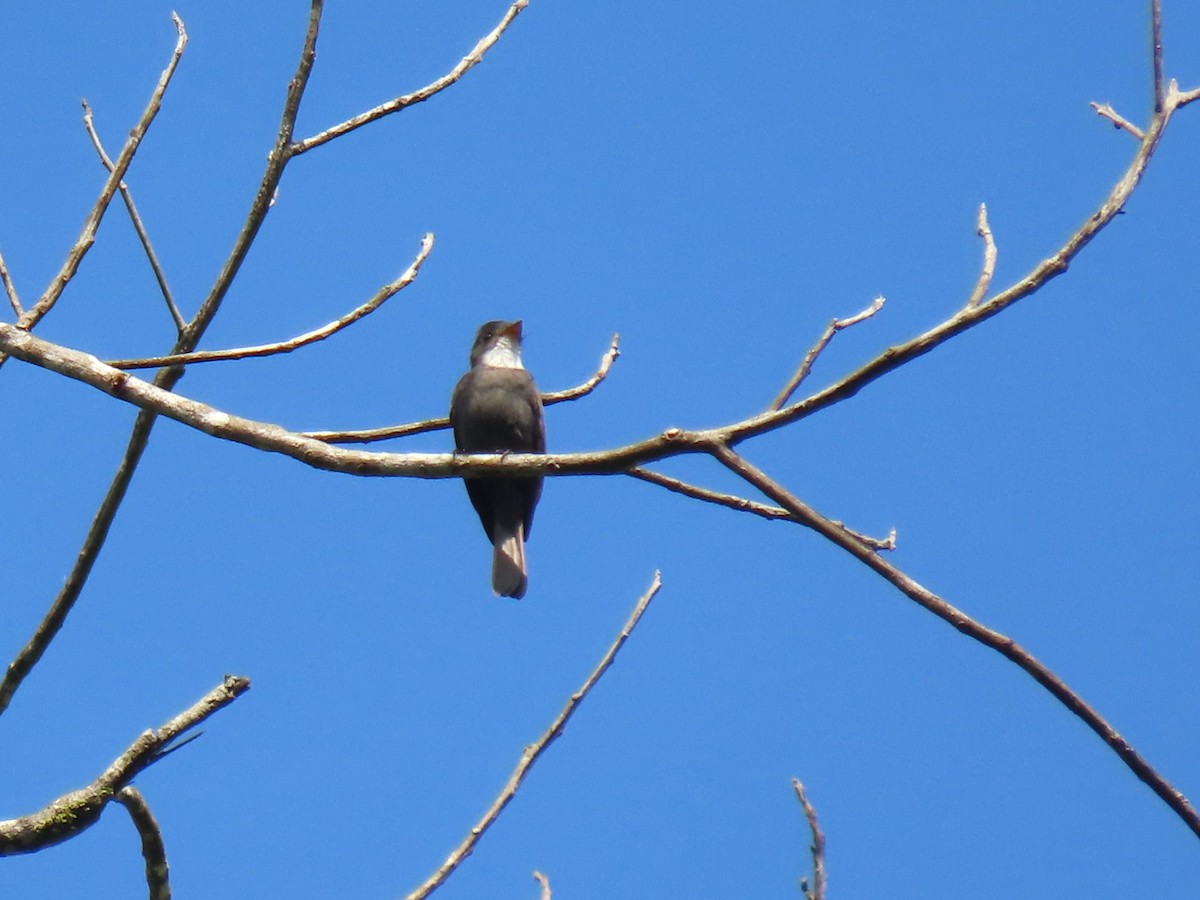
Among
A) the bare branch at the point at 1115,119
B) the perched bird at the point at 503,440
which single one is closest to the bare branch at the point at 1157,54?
the bare branch at the point at 1115,119

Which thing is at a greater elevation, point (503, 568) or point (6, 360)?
point (503, 568)

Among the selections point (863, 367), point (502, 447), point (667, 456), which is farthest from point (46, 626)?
point (502, 447)

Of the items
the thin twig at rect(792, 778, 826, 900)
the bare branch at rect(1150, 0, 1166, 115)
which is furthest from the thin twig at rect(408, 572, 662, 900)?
the bare branch at rect(1150, 0, 1166, 115)

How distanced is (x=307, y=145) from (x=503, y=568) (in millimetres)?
3565

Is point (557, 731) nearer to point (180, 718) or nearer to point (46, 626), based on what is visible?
point (180, 718)

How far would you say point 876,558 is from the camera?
2525 millimetres

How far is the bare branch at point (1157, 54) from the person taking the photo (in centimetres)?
320

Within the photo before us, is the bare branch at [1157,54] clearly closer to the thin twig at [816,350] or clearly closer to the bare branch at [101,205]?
the thin twig at [816,350]

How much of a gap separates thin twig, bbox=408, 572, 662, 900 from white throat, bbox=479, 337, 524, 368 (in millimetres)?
3933

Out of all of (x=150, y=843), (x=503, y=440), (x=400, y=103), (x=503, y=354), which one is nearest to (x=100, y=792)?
(x=150, y=843)

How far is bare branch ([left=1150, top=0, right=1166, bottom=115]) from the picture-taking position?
320 cm

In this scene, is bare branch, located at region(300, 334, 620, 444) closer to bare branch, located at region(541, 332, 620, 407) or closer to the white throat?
bare branch, located at region(541, 332, 620, 407)

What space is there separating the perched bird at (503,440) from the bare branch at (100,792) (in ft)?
13.9

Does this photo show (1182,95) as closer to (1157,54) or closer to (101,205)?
(1157,54)
